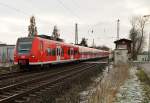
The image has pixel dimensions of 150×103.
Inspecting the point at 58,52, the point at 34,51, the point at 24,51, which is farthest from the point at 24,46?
the point at 58,52

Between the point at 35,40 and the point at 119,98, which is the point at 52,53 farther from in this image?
the point at 119,98

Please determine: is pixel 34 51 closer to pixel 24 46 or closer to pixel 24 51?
pixel 24 51

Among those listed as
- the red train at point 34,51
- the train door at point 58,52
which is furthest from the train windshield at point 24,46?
the train door at point 58,52

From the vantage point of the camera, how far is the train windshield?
2586cm

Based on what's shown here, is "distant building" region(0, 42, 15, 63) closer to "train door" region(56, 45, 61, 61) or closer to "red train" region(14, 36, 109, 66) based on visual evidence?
"train door" region(56, 45, 61, 61)

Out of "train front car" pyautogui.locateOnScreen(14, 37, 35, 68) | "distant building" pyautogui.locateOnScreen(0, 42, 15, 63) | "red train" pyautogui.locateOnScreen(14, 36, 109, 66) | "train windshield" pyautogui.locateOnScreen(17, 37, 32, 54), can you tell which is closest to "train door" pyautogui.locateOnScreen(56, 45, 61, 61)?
"red train" pyautogui.locateOnScreen(14, 36, 109, 66)

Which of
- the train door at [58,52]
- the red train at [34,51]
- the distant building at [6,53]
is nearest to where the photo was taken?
the red train at [34,51]

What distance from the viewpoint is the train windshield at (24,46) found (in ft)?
84.8

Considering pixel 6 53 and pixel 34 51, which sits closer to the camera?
pixel 34 51

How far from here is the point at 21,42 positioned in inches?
1045

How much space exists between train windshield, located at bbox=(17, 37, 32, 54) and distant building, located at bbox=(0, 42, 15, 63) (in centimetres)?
1144

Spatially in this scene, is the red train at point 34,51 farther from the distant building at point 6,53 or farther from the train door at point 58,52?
the distant building at point 6,53

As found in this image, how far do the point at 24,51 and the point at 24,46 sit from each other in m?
0.42

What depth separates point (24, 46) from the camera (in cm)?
2617
